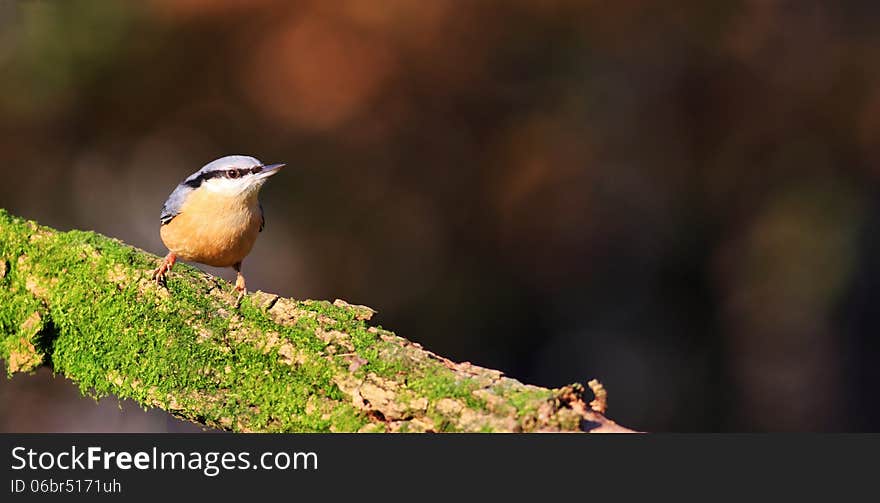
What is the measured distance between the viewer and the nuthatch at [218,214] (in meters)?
4.05

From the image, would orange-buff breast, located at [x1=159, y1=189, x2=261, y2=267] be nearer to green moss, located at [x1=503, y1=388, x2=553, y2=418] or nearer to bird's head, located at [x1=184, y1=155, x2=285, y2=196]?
bird's head, located at [x1=184, y1=155, x2=285, y2=196]

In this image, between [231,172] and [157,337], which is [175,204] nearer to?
[231,172]

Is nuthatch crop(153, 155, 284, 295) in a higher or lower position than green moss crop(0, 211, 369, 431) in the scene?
higher

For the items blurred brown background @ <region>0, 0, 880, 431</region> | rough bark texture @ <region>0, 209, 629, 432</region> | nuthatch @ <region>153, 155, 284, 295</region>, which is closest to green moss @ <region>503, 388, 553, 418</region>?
rough bark texture @ <region>0, 209, 629, 432</region>

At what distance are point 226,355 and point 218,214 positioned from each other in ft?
3.24

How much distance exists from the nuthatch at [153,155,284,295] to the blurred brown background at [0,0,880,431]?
2759 millimetres

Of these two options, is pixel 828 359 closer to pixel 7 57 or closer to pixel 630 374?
pixel 630 374

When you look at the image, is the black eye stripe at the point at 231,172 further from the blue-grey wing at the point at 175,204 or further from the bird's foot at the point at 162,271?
the bird's foot at the point at 162,271

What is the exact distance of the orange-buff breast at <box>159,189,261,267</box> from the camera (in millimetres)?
4039

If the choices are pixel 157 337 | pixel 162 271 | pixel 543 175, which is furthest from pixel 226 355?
pixel 543 175

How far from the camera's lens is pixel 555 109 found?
696 cm

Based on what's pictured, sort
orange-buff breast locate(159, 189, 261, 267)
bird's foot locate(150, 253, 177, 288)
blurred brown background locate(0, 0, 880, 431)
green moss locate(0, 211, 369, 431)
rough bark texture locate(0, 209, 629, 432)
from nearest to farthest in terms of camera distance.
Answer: rough bark texture locate(0, 209, 629, 432) < green moss locate(0, 211, 369, 431) < bird's foot locate(150, 253, 177, 288) < orange-buff breast locate(159, 189, 261, 267) < blurred brown background locate(0, 0, 880, 431)

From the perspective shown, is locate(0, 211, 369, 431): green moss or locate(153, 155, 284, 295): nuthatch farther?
locate(153, 155, 284, 295): nuthatch

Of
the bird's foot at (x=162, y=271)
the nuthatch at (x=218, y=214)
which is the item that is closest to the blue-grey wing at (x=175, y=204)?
the nuthatch at (x=218, y=214)
